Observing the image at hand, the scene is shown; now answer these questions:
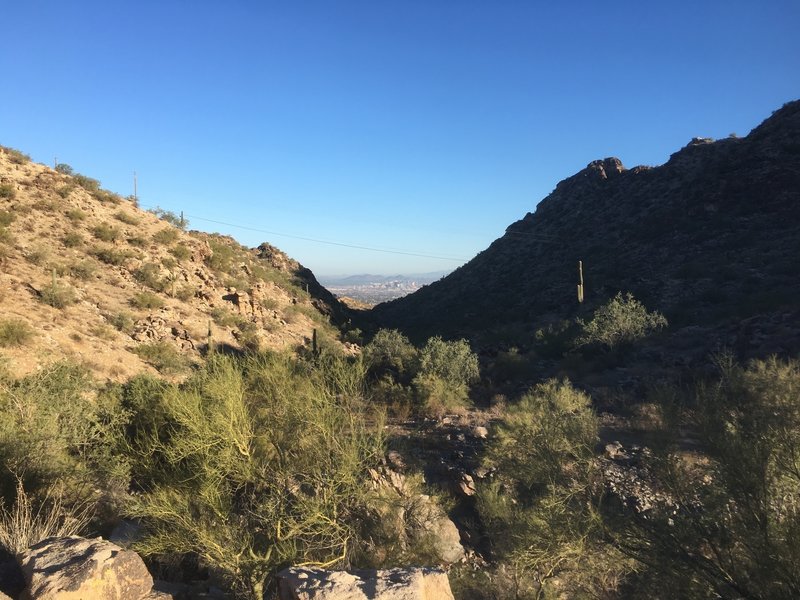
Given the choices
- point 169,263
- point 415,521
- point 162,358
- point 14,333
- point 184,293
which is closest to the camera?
point 415,521

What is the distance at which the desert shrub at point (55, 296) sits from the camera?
50.0 ft

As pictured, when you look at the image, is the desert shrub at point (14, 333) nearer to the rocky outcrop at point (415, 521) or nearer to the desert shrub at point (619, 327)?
the rocky outcrop at point (415, 521)

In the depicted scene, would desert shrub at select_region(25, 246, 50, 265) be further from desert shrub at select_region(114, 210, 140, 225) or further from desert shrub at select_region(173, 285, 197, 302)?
desert shrub at select_region(114, 210, 140, 225)

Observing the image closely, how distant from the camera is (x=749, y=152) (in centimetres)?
3753

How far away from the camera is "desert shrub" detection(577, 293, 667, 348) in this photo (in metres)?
19.8

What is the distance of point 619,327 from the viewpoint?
2009cm

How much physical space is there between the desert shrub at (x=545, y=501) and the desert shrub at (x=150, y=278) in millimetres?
15668

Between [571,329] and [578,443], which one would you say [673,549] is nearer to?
[578,443]

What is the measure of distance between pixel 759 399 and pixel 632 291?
2419 centimetres

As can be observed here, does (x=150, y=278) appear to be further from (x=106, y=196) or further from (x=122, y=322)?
(x=106, y=196)

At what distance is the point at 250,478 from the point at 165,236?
66.3ft

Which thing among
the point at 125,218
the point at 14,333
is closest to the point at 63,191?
the point at 125,218

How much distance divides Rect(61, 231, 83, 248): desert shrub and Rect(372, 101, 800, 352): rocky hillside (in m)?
20.1

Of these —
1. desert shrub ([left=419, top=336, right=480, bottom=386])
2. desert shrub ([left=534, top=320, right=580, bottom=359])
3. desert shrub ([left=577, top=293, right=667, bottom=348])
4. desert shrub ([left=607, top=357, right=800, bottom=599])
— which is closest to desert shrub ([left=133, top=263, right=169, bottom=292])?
desert shrub ([left=419, top=336, right=480, bottom=386])
